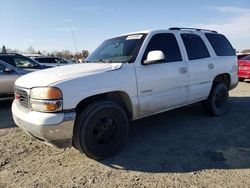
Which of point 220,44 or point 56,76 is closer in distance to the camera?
point 56,76

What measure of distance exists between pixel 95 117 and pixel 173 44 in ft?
7.46

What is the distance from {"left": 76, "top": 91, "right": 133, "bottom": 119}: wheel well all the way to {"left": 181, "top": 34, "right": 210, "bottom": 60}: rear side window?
1792 mm

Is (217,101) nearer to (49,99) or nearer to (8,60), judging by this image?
(49,99)

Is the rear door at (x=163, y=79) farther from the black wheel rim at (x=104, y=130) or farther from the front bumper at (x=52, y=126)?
the front bumper at (x=52, y=126)

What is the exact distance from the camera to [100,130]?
3.85 metres

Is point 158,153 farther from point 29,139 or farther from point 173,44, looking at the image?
point 29,139

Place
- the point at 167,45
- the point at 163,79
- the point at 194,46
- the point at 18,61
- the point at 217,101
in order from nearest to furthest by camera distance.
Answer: the point at 163,79, the point at 167,45, the point at 194,46, the point at 217,101, the point at 18,61

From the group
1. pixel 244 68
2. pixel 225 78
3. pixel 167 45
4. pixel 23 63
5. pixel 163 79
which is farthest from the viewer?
pixel 244 68

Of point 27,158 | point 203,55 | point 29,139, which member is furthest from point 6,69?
point 203,55

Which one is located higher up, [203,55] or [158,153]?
[203,55]

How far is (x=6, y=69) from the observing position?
25.8 feet

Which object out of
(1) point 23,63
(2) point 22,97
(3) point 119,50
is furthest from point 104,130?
(1) point 23,63

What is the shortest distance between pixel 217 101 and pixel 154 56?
270 centimetres

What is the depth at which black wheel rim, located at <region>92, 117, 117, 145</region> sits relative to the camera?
3803 millimetres
